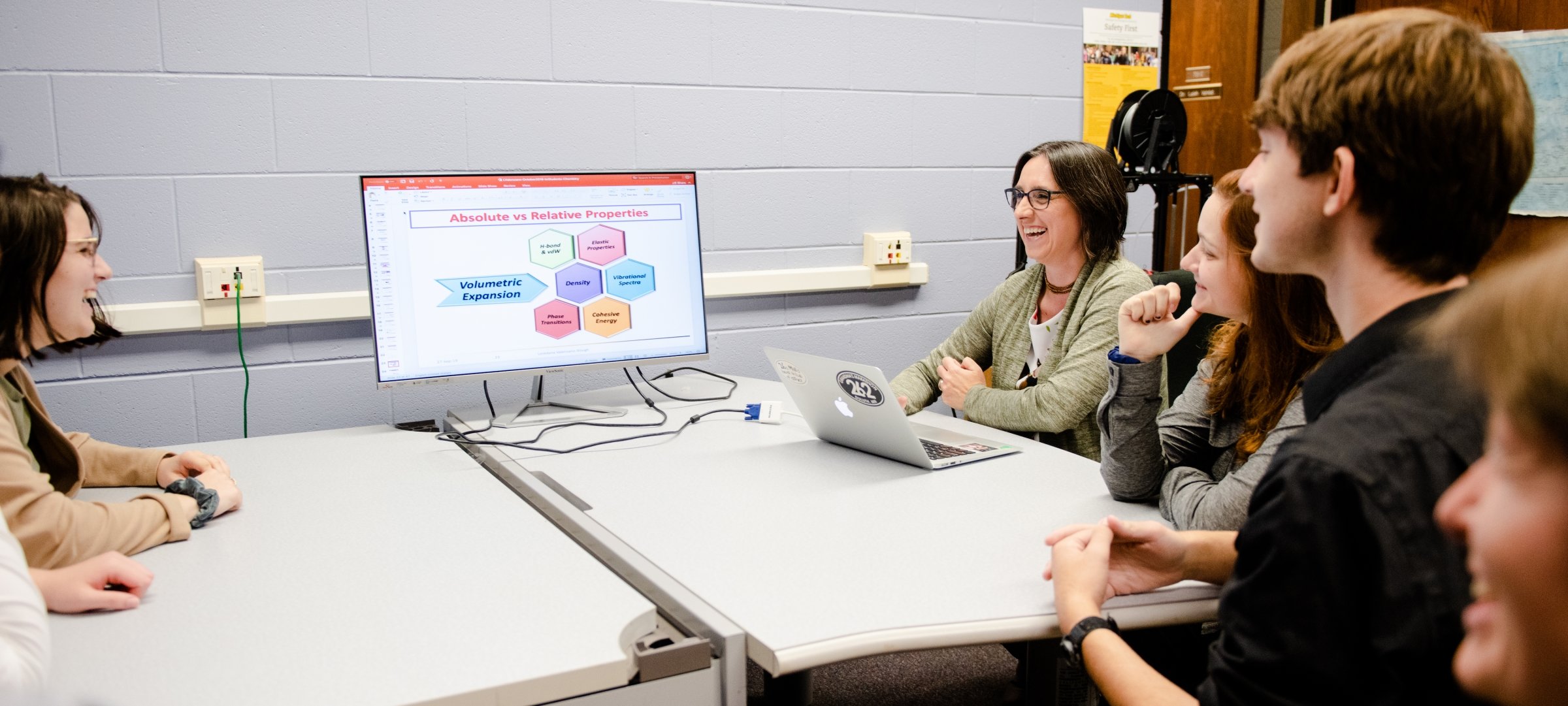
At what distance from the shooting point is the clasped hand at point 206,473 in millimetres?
1448

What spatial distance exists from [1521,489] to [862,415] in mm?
1208

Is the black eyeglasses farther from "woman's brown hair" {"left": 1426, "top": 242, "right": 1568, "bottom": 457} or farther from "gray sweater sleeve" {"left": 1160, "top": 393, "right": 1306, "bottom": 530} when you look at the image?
"woman's brown hair" {"left": 1426, "top": 242, "right": 1568, "bottom": 457}

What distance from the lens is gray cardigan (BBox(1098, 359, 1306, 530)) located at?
1.36 m

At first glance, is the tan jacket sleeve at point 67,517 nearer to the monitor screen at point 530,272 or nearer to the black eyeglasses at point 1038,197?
the monitor screen at point 530,272

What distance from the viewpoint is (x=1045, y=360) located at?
2076 millimetres

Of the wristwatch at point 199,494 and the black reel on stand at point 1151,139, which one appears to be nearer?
the wristwatch at point 199,494

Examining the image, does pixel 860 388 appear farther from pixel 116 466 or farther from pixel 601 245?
pixel 116 466

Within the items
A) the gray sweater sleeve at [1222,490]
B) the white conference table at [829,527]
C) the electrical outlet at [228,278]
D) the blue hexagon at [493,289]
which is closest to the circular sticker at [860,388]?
the white conference table at [829,527]

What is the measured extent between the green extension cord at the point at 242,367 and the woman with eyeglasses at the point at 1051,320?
1.38 m

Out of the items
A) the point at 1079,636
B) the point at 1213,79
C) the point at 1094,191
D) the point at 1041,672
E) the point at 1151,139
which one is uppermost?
the point at 1213,79

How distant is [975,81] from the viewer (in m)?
2.89

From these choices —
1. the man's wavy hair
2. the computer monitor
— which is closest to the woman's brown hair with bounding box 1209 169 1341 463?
the man's wavy hair

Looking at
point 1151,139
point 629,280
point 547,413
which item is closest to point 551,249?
point 629,280

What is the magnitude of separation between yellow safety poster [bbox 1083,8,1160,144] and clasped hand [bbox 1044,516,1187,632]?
6.86 ft
